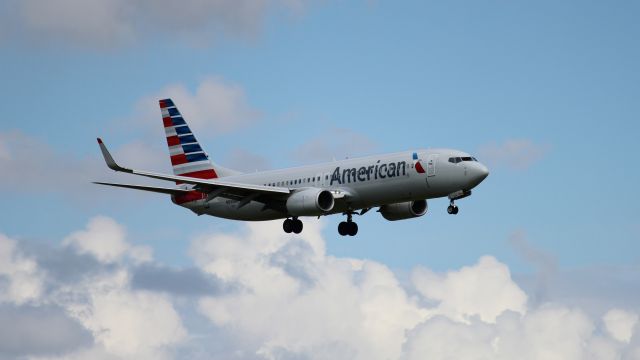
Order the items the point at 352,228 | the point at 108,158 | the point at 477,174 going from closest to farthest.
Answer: the point at 108,158
the point at 477,174
the point at 352,228

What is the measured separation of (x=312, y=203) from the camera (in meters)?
67.0

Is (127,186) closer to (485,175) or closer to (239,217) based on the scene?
(239,217)

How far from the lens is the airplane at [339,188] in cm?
6462

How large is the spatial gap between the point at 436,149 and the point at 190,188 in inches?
752

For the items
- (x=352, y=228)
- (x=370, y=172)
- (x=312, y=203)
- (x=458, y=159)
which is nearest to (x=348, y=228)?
(x=352, y=228)

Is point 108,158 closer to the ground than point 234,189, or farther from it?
closer to the ground

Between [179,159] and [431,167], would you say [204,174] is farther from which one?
[431,167]

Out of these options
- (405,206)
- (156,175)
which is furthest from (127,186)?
(405,206)

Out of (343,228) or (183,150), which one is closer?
(343,228)

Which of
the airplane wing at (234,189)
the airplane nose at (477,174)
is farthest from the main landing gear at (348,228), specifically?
the airplane nose at (477,174)

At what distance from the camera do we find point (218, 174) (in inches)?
3179

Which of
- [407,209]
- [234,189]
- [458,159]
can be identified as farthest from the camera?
[407,209]

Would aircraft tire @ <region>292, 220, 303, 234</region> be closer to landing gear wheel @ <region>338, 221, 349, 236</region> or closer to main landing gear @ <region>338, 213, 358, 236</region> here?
landing gear wheel @ <region>338, 221, 349, 236</region>

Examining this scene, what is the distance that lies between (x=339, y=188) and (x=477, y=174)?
27.9ft
